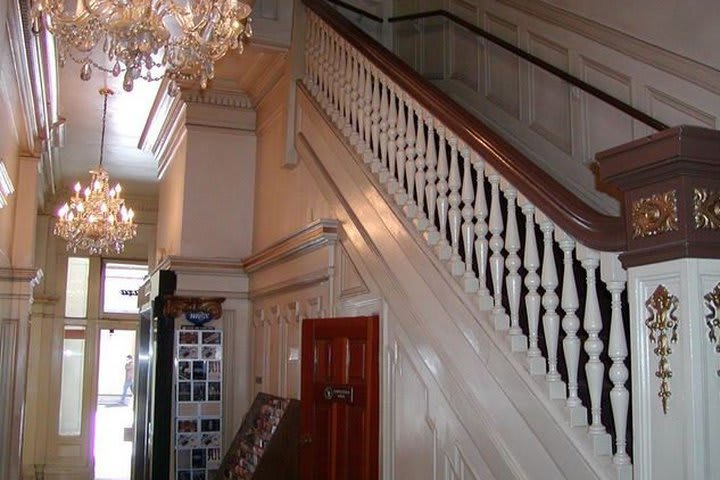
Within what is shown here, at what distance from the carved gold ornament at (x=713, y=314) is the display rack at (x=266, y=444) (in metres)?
3.88

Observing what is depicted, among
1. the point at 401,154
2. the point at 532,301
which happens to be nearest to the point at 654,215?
the point at 532,301

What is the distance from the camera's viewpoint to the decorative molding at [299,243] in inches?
204

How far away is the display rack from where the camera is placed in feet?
18.6

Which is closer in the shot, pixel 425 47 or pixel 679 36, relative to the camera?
pixel 679 36

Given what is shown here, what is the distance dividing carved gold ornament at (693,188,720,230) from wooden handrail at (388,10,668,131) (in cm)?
208

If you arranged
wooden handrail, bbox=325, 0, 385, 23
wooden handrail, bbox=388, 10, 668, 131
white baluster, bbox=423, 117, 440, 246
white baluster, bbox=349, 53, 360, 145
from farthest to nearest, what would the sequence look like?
1. wooden handrail, bbox=325, 0, 385, 23
2. white baluster, bbox=349, 53, 360, 145
3. wooden handrail, bbox=388, 10, 668, 131
4. white baluster, bbox=423, 117, 440, 246

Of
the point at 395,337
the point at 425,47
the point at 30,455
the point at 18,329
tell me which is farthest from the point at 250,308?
the point at 30,455

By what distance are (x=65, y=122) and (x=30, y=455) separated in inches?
240

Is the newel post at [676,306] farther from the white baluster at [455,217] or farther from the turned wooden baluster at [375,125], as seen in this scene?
the turned wooden baluster at [375,125]

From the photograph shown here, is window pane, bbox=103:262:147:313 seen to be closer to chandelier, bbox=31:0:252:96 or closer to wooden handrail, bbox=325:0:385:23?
wooden handrail, bbox=325:0:385:23

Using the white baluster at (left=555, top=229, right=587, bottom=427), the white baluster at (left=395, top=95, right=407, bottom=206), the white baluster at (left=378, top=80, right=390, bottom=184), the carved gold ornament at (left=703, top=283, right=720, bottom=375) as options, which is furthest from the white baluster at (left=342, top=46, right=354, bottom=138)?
the carved gold ornament at (left=703, top=283, right=720, bottom=375)

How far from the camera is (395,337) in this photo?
4312 millimetres

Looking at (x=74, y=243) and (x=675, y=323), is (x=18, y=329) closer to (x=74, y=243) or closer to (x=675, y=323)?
(x=74, y=243)

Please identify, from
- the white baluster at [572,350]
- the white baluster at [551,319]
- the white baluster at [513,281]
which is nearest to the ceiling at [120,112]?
the white baluster at [513,281]
